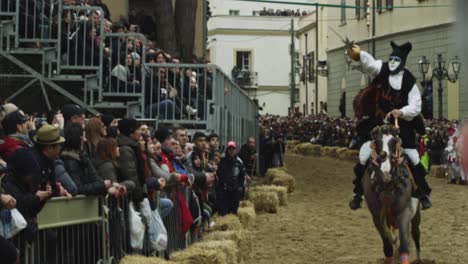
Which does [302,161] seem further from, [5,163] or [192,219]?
[5,163]

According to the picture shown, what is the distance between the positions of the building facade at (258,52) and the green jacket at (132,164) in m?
87.5

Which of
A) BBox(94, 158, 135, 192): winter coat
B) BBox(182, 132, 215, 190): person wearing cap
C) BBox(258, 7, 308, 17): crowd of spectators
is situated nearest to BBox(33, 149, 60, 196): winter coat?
BBox(94, 158, 135, 192): winter coat

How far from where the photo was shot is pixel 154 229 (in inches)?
431

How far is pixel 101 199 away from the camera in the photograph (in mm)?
9391

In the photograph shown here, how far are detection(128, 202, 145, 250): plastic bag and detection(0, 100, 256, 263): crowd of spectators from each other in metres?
0.20

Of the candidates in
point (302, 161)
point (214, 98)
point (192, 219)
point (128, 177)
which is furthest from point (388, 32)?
point (128, 177)

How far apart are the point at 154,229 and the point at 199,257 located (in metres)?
0.86

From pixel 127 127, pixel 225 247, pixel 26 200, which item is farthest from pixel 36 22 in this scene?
pixel 26 200

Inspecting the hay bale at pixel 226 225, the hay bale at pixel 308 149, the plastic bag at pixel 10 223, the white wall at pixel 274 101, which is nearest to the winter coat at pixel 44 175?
the plastic bag at pixel 10 223

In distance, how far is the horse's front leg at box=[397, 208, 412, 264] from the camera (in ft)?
39.8

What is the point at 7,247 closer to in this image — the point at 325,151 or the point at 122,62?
the point at 122,62

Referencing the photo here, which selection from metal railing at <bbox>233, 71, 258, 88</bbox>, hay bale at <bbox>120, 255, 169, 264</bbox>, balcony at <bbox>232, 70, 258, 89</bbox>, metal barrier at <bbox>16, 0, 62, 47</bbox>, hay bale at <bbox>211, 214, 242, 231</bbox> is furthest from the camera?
metal railing at <bbox>233, 71, 258, 88</bbox>

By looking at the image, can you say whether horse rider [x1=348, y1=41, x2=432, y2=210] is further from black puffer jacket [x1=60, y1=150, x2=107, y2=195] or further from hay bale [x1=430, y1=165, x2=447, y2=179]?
hay bale [x1=430, y1=165, x2=447, y2=179]

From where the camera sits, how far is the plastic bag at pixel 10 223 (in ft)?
23.3
